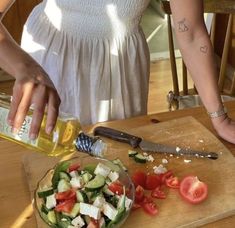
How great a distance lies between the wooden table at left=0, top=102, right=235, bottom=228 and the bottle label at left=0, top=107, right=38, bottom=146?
0.39 ft

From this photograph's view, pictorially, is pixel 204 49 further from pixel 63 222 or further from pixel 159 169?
pixel 63 222

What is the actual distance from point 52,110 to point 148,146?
0.98 feet

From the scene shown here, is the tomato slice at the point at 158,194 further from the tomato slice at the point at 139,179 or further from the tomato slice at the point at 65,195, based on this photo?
the tomato slice at the point at 65,195

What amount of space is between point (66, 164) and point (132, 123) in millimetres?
274

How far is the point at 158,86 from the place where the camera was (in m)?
2.63

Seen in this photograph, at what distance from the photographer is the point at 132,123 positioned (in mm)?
1037

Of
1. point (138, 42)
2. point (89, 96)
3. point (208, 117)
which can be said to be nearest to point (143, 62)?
point (138, 42)

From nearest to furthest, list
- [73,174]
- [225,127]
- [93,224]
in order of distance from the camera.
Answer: [93,224], [73,174], [225,127]

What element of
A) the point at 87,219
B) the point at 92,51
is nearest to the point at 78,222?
the point at 87,219

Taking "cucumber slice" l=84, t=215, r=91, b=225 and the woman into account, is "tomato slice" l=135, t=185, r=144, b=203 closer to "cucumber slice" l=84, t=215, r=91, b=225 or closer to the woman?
"cucumber slice" l=84, t=215, r=91, b=225

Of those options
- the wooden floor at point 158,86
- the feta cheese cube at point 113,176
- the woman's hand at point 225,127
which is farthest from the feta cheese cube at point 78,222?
the wooden floor at point 158,86

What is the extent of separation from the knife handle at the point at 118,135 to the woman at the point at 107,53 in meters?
0.22

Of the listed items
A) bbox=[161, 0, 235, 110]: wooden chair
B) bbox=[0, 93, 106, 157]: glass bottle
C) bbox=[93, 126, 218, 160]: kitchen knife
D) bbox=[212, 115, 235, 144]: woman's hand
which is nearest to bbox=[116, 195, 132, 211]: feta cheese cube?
bbox=[0, 93, 106, 157]: glass bottle

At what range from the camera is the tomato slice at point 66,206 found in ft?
2.26
